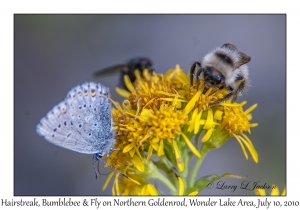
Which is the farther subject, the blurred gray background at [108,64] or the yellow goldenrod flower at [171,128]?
the blurred gray background at [108,64]

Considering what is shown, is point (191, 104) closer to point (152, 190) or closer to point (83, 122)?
point (152, 190)

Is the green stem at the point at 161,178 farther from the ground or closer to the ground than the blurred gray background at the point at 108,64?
closer to the ground

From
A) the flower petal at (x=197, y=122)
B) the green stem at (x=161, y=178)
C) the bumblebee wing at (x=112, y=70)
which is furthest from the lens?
the bumblebee wing at (x=112, y=70)

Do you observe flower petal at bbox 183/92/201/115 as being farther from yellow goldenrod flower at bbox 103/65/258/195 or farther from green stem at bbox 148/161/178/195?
green stem at bbox 148/161/178/195

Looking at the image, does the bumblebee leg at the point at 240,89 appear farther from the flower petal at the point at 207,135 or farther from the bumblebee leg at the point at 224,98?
the flower petal at the point at 207,135

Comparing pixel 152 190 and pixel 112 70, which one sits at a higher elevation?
pixel 112 70

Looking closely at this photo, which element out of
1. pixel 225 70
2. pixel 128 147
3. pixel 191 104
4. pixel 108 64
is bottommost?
pixel 128 147

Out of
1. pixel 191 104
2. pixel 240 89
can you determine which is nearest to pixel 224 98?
pixel 240 89

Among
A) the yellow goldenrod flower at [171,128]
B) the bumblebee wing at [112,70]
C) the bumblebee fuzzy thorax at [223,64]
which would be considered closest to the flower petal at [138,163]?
the yellow goldenrod flower at [171,128]
